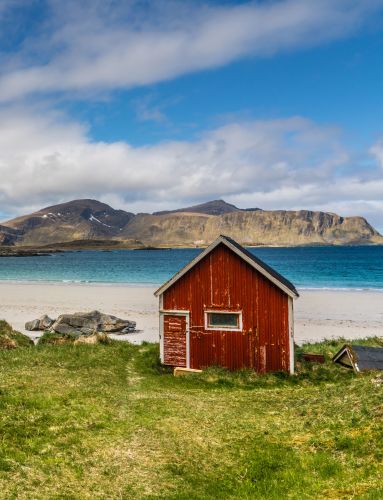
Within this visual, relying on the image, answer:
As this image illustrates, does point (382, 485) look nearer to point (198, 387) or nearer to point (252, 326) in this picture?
point (198, 387)

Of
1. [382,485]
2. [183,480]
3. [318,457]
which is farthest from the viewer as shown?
[318,457]

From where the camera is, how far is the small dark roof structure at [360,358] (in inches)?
877

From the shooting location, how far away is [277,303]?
2373 centimetres

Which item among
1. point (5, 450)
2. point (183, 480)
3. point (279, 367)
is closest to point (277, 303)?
point (279, 367)

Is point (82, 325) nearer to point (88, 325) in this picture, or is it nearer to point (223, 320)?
point (88, 325)

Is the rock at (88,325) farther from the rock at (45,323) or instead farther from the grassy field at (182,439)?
the grassy field at (182,439)

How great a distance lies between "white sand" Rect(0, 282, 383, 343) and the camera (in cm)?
4081

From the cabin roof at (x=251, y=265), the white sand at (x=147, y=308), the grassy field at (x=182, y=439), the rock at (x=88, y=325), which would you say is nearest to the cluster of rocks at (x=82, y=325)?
the rock at (x=88, y=325)

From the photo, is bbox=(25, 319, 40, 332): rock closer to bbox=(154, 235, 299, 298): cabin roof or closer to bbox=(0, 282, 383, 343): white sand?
bbox=(0, 282, 383, 343): white sand

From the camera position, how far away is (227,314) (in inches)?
960

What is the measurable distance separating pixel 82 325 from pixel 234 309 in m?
17.8

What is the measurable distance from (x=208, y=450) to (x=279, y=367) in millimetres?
11626

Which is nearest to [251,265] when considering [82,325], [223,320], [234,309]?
[234,309]

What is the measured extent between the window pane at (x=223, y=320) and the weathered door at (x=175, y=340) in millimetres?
1519
